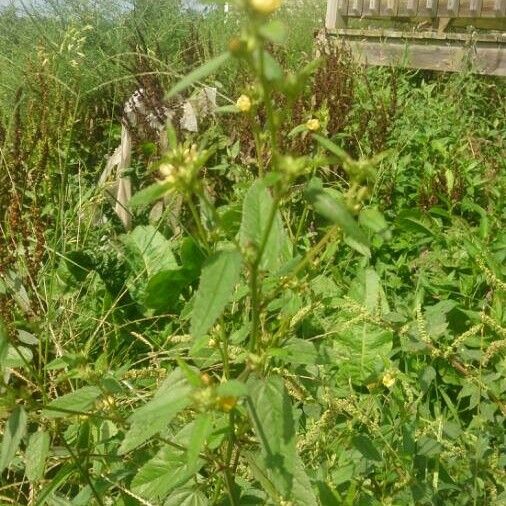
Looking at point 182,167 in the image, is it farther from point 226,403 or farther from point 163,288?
point 163,288

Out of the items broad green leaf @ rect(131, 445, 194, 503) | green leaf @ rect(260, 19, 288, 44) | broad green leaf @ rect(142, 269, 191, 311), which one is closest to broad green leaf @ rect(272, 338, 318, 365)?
broad green leaf @ rect(131, 445, 194, 503)

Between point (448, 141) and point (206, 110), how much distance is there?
3.37 ft

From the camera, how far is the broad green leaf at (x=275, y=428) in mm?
905

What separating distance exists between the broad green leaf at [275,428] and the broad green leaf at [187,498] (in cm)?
25

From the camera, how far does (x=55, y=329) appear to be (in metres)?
2.16

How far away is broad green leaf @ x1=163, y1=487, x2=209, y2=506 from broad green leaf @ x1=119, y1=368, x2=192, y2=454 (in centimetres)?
12

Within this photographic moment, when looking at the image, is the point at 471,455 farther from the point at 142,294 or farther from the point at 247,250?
the point at 142,294

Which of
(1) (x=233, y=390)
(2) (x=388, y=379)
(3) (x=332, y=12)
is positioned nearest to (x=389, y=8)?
(3) (x=332, y=12)

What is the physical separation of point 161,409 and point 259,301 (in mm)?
185

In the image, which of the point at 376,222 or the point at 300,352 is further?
the point at 300,352

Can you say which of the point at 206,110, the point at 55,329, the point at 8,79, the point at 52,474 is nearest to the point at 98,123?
the point at 206,110

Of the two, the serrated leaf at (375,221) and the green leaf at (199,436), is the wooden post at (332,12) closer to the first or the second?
the serrated leaf at (375,221)

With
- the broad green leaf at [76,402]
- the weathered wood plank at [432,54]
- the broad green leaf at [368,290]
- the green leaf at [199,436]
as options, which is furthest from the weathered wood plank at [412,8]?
the green leaf at [199,436]

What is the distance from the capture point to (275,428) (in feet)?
2.99
